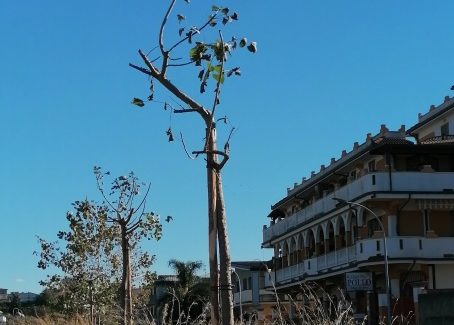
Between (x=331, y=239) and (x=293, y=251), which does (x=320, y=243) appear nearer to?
(x=331, y=239)

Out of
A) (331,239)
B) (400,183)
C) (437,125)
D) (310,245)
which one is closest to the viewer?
(400,183)

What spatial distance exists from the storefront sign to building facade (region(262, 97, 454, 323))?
1.74ft

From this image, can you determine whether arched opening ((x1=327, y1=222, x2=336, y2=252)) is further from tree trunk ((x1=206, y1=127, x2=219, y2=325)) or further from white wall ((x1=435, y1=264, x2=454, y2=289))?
tree trunk ((x1=206, y1=127, x2=219, y2=325))

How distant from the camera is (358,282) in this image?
3953cm

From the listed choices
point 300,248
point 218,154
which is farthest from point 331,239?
point 218,154

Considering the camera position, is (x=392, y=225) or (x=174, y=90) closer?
(x=174, y=90)

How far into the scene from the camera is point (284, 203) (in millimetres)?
59406

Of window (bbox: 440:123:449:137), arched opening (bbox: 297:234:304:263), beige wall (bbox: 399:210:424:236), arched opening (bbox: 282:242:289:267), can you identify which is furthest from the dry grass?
arched opening (bbox: 282:242:289:267)

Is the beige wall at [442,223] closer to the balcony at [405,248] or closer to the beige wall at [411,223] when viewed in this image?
the beige wall at [411,223]

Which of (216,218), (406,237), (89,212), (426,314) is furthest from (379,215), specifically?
(426,314)

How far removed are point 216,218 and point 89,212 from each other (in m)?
15.5

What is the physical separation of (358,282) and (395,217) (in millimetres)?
4103

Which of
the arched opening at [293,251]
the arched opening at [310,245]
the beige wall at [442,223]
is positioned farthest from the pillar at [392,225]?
the arched opening at [293,251]

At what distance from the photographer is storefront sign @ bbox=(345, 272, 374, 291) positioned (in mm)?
39156
